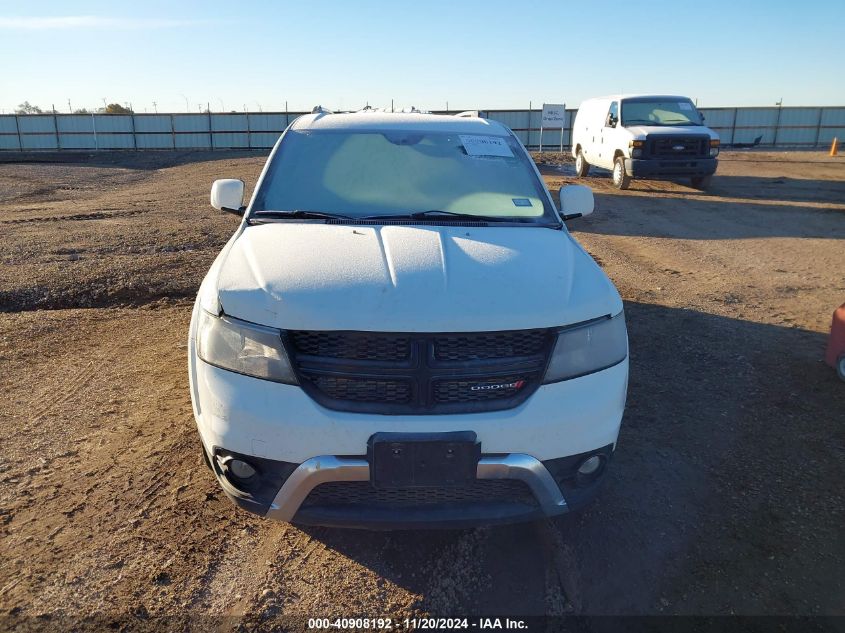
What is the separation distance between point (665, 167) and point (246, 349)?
46.7 feet

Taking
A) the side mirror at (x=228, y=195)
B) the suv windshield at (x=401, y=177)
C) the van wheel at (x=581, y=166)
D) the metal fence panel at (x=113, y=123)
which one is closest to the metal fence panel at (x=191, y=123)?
the metal fence panel at (x=113, y=123)

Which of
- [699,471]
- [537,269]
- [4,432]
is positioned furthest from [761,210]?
[4,432]

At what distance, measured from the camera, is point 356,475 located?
253 cm

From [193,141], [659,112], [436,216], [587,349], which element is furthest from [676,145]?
[193,141]

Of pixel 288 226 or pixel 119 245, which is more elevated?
pixel 288 226

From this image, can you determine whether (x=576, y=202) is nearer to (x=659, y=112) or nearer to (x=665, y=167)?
(x=665, y=167)

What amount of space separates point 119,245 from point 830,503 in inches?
347

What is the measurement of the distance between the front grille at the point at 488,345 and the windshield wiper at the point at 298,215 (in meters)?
1.29

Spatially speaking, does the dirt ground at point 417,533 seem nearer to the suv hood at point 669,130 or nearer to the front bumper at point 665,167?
the front bumper at point 665,167

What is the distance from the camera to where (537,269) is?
298 centimetres

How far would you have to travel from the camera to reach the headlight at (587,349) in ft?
8.85

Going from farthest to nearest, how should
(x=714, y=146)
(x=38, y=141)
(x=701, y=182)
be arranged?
(x=38, y=141), (x=701, y=182), (x=714, y=146)

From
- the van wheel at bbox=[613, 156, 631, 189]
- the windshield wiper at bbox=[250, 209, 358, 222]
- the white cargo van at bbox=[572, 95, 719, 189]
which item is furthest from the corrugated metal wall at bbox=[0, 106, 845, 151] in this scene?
the windshield wiper at bbox=[250, 209, 358, 222]

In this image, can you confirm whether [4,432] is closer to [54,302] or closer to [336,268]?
[336,268]
